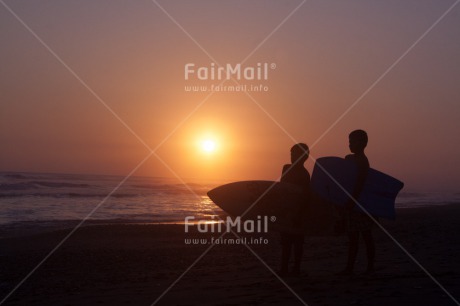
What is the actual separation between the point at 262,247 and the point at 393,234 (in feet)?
12.4

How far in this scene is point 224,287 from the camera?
5.50 metres

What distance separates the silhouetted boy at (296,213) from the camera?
6.20 meters

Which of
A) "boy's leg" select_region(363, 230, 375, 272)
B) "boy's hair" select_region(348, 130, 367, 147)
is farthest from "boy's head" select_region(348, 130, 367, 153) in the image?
"boy's leg" select_region(363, 230, 375, 272)

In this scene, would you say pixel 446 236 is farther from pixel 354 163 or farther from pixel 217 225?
pixel 217 225

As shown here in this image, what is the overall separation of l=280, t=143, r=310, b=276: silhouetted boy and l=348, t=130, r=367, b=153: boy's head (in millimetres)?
576

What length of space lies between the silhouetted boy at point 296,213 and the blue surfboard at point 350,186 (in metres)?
0.47

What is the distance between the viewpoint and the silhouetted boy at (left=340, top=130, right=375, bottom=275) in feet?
19.4

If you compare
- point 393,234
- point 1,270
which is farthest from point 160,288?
point 393,234

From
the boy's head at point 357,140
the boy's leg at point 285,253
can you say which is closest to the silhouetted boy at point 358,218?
the boy's head at point 357,140

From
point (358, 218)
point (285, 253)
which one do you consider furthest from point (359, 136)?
point (285, 253)

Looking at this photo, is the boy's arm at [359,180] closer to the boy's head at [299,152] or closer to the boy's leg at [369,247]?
the boy's leg at [369,247]

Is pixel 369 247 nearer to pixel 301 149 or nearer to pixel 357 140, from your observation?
pixel 357 140

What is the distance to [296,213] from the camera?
21.3ft

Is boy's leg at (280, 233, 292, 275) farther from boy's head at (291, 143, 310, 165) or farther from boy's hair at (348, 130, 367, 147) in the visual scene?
boy's hair at (348, 130, 367, 147)
